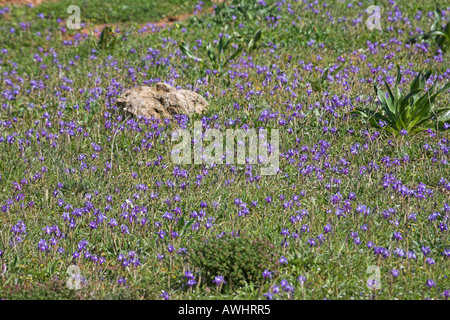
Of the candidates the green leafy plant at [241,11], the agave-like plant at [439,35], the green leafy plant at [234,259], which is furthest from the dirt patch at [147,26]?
the green leafy plant at [234,259]

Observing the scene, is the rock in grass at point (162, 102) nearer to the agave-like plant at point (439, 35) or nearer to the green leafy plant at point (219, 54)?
the green leafy plant at point (219, 54)

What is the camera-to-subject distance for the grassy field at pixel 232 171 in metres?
4.87

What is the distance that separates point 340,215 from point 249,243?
0.97 metres

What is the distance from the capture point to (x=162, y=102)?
7840mm

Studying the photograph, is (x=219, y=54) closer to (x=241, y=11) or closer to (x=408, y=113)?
(x=241, y=11)

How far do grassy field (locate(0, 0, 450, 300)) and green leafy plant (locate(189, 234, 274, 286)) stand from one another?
0.7 inches

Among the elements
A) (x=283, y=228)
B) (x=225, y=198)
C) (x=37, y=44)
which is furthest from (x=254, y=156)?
(x=37, y=44)

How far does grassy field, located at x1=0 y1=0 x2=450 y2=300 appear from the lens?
4871mm

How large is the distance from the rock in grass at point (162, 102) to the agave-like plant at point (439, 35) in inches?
149

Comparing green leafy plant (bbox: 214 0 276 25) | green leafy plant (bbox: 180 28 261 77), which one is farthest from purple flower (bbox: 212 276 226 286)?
green leafy plant (bbox: 214 0 276 25)

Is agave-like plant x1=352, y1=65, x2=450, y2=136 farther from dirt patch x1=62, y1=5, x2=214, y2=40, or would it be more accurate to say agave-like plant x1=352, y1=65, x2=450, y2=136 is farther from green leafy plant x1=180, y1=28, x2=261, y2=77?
dirt patch x1=62, y1=5, x2=214, y2=40

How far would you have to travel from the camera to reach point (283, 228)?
5.34 metres

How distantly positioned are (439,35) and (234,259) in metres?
6.24

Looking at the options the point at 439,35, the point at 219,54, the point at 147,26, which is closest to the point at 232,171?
the point at 219,54
